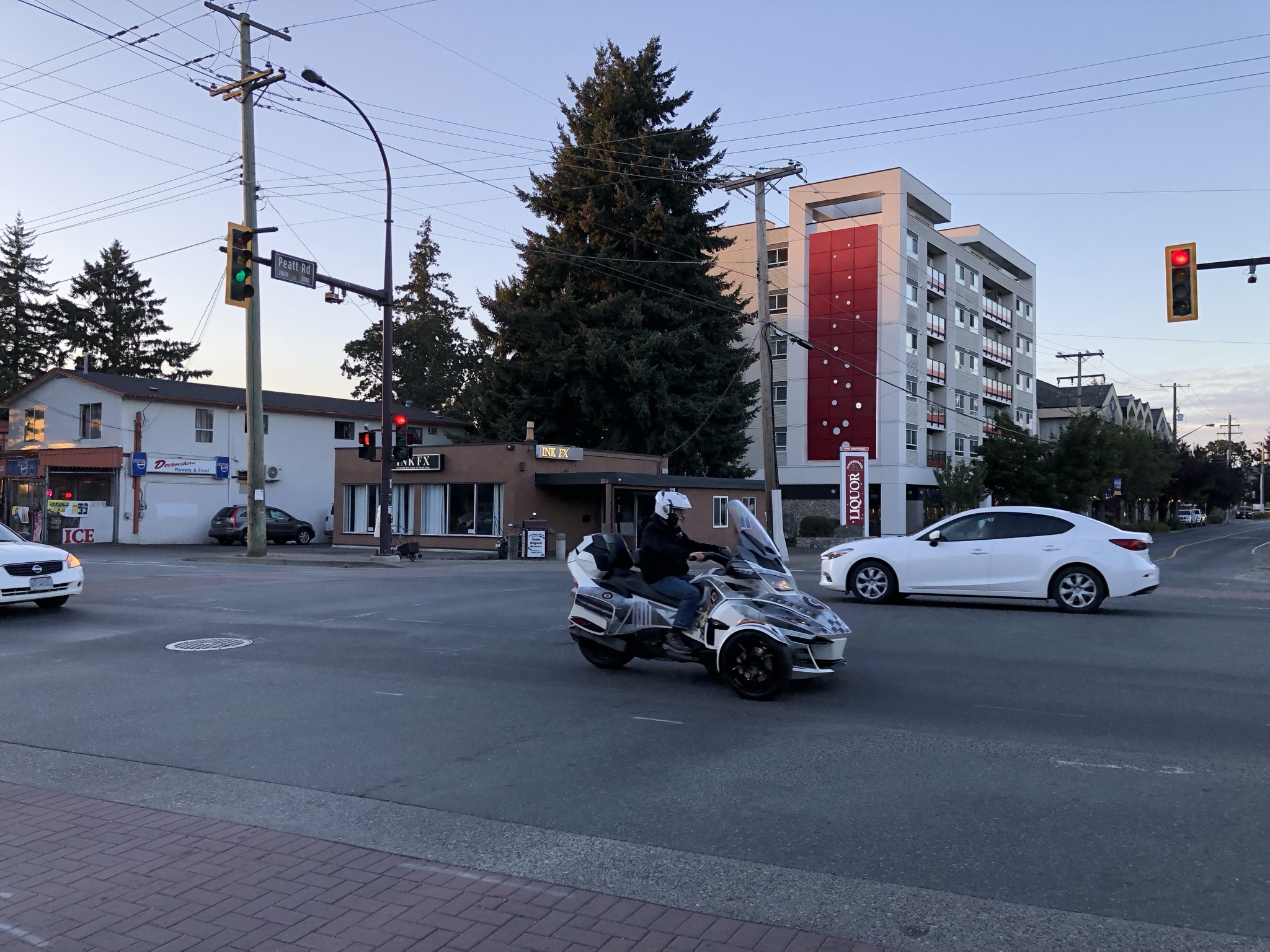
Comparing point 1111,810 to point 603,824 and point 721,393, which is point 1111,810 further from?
point 721,393

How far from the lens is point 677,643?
8844 mm

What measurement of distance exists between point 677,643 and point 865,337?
165 ft

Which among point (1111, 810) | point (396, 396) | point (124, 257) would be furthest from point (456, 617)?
point (124, 257)

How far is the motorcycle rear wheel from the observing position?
9.45 m

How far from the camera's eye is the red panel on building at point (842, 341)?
56.2 meters

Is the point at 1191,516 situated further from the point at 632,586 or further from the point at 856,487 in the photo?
the point at 632,586

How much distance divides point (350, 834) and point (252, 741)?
2.22 m

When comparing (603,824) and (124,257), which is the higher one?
(124,257)

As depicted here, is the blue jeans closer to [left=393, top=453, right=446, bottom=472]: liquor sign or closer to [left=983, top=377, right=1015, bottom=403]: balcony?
[left=393, top=453, right=446, bottom=472]: liquor sign

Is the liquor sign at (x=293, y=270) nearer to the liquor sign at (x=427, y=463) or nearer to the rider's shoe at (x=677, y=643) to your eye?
the liquor sign at (x=427, y=463)

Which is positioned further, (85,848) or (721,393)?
(721,393)

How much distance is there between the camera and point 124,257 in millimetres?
71250

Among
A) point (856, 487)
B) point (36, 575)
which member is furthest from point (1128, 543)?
Result: point (856, 487)

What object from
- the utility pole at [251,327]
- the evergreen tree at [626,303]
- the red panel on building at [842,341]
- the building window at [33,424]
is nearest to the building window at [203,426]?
the building window at [33,424]
